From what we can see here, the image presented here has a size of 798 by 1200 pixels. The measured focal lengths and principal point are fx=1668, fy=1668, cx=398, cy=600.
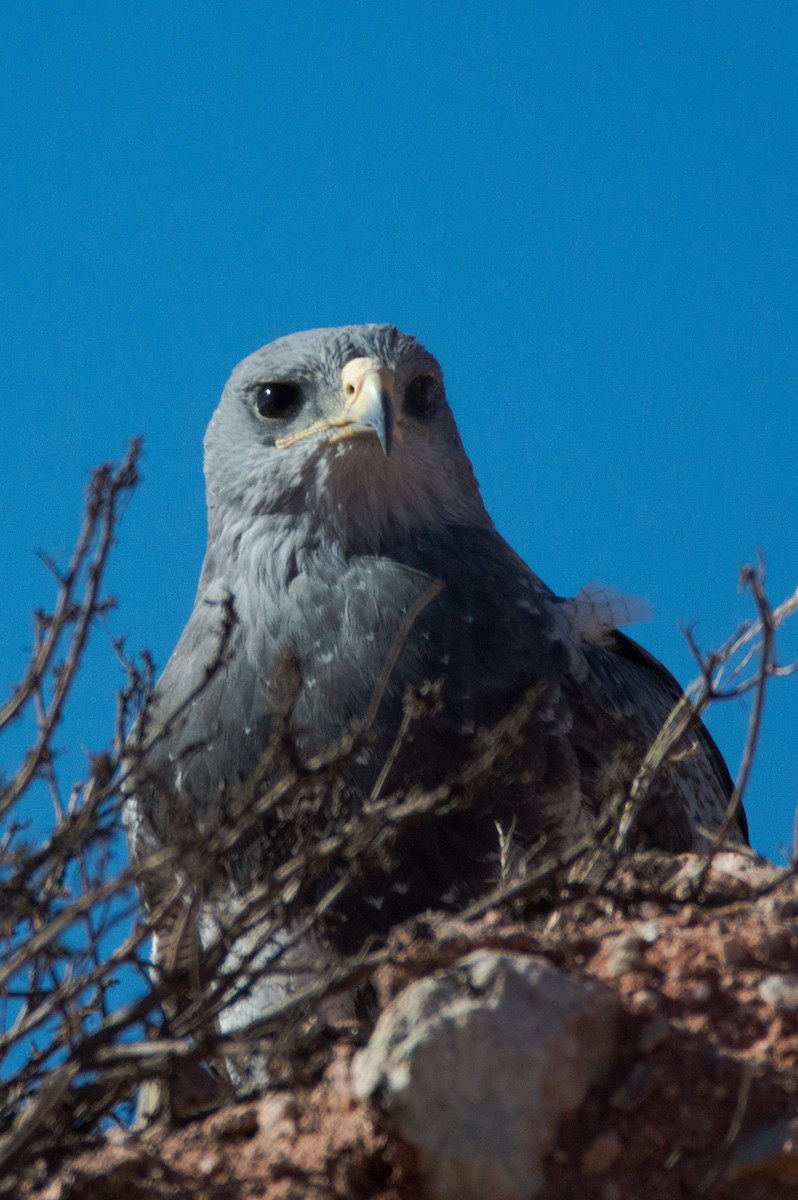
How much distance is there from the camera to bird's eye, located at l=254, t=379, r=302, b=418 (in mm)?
6008

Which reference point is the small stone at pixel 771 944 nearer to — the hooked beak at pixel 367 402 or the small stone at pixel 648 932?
the small stone at pixel 648 932

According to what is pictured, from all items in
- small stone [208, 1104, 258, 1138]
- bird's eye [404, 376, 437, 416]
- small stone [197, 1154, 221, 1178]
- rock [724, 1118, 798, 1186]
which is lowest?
rock [724, 1118, 798, 1186]

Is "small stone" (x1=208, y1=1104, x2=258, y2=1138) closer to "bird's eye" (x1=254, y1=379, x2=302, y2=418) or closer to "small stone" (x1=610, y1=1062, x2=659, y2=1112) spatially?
"small stone" (x1=610, y1=1062, x2=659, y2=1112)

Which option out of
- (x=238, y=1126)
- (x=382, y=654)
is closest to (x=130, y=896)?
(x=238, y=1126)

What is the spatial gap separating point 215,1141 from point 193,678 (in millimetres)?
2292

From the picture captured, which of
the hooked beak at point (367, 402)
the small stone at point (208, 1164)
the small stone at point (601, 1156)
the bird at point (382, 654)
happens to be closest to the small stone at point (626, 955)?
the small stone at point (601, 1156)

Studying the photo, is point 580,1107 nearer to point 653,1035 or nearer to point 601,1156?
point 601,1156

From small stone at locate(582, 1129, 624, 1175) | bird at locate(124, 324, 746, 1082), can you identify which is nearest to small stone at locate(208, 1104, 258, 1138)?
small stone at locate(582, 1129, 624, 1175)

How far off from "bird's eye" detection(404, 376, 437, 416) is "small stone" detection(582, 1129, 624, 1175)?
336 centimetres

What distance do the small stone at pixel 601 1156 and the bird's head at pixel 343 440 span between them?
2.78 m

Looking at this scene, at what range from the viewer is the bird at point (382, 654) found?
517 centimetres

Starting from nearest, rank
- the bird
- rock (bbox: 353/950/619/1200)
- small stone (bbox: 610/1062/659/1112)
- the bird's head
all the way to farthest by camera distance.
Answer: rock (bbox: 353/950/619/1200) < small stone (bbox: 610/1062/659/1112) < the bird < the bird's head

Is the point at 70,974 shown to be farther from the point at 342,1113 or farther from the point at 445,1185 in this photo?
the point at 445,1185

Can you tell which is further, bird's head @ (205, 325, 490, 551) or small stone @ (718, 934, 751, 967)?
bird's head @ (205, 325, 490, 551)
